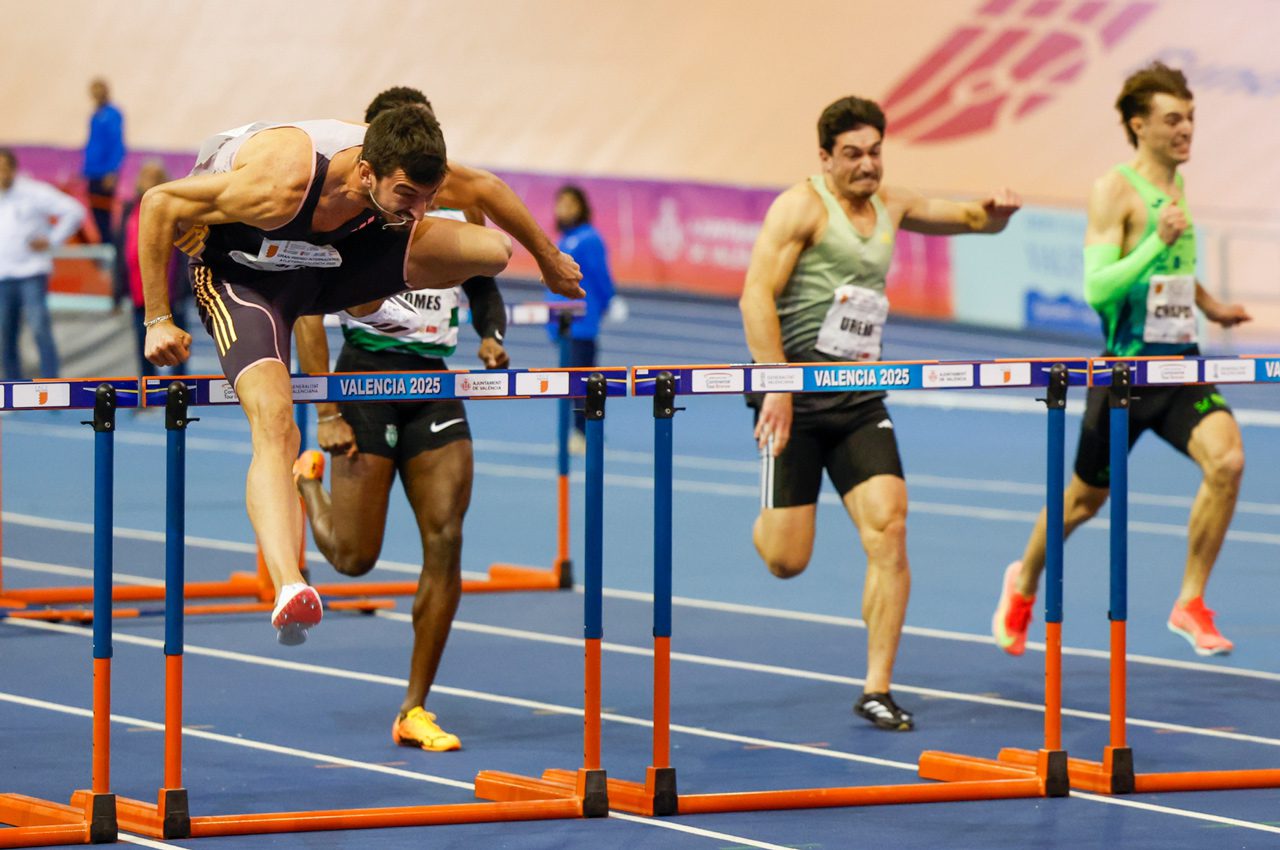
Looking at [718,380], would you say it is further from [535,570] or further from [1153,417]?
[535,570]

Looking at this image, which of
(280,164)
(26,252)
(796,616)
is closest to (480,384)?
(280,164)

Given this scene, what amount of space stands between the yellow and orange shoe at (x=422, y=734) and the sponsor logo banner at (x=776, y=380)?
5.92ft

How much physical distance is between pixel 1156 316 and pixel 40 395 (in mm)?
4679

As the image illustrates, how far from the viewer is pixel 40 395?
623 cm

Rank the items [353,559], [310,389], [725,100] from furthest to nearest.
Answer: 1. [725,100]
2. [353,559]
3. [310,389]

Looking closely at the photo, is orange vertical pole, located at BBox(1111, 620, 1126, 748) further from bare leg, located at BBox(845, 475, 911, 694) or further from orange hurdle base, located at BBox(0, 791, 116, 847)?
orange hurdle base, located at BBox(0, 791, 116, 847)

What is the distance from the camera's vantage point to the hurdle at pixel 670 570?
6.68m

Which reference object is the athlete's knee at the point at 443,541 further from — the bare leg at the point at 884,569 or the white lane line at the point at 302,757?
the bare leg at the point at 884,569

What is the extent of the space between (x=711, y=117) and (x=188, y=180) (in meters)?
24.8

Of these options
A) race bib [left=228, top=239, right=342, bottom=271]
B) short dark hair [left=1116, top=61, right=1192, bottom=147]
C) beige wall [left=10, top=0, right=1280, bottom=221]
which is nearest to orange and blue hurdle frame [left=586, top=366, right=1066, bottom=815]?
race bib [left=228, top=239, right=342, bottom=271]

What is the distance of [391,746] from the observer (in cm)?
776

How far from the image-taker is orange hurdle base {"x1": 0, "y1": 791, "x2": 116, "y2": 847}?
6.24 metres

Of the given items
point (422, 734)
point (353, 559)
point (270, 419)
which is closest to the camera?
point (270, 419)

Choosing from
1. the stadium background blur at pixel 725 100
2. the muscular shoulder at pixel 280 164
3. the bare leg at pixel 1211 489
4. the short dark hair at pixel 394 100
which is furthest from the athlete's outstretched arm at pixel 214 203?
the stadium background blur at pixel 725 100
